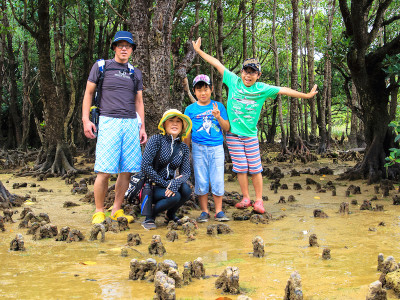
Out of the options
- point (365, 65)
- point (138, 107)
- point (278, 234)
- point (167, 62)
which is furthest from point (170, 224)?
point (365, 65)

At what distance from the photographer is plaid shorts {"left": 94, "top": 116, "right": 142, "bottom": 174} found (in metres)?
5.09

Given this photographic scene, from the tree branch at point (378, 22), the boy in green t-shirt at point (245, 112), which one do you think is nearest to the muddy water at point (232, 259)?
the boy in green t-shirt at point (245, 112)

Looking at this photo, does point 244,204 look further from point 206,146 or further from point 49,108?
point 49,108

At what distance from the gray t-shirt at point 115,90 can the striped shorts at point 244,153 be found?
5.30 ft

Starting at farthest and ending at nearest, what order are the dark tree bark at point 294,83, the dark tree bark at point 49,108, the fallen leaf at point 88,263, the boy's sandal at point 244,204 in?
the dark tree bark at point 294,83 → the dark tree bark at point 49,108 → the boy's sandal at point 244,204 → the fallen leaf at point 88,263

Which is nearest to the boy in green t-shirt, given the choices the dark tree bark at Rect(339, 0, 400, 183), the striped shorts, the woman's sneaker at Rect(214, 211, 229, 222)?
the striped shorts

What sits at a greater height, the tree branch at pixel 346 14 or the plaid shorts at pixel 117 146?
the tree branch at pixel 346 14

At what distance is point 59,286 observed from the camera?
2877 millimetres

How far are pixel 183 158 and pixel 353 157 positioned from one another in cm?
1137

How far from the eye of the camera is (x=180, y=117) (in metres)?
5.27

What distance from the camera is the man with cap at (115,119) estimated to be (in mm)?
5117

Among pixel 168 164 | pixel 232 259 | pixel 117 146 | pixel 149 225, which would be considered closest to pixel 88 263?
pixel 232 259

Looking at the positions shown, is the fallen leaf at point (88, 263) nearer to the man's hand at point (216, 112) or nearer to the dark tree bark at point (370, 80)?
the man's hand at point (216, 112)

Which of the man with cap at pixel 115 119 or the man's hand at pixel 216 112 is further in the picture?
the man's hand at pixel 216 112
